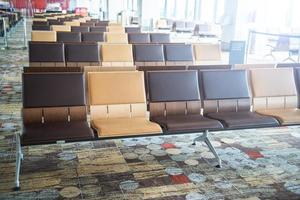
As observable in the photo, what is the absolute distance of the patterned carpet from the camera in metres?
2.86

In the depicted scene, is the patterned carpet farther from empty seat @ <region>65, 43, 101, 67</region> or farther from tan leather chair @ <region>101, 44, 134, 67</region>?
tan leather chair @ <region>101, 44, 134, 67</region>

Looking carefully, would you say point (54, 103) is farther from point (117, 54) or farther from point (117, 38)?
point (117, 38)

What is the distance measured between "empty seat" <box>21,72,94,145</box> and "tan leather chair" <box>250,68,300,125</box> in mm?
1800

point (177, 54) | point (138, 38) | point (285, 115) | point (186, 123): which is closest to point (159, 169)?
point (186, 123)

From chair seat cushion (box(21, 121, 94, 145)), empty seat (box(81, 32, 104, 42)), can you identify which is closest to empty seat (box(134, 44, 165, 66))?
empty seat (box(81, 32, 104, 42))

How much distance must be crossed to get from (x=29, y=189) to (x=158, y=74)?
157 centimetres

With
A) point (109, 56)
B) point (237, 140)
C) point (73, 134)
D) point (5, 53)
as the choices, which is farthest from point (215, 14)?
point (73, 134)

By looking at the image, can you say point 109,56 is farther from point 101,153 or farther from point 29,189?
point 29,189

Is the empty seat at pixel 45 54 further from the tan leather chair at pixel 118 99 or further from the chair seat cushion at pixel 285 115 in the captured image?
the chair seat cushion at pixel 285 115

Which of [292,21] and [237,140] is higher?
[292,21]

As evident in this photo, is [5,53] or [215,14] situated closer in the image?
[5,53]

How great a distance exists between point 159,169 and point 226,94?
108 centimetres

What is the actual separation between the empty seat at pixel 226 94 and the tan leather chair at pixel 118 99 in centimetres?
65

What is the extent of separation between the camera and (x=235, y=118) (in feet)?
11.5
